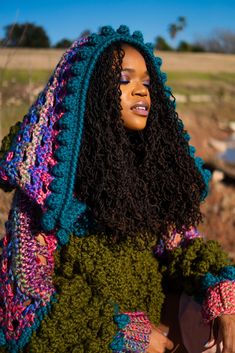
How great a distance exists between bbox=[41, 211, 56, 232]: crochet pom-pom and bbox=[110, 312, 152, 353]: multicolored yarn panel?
1.10 ft

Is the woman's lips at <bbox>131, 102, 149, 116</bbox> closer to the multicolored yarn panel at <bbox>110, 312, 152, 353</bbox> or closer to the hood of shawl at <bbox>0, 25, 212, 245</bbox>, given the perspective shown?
the hood of shawl at <bbox>0, 25, 212, 245</bbox>

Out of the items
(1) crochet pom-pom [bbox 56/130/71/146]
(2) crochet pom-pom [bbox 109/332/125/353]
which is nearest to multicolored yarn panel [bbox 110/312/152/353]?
(2) crochet pom-pom [bbox 109/332/125/353]

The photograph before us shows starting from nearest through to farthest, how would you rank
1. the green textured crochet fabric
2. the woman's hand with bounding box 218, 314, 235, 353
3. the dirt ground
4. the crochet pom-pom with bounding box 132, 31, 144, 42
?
the green textured crochet fabric
the woman's hand with bounding box 218, 314, 235, 353
the crochet pom-pom with bounding box 132, 31, 144, 42
the dirt ground

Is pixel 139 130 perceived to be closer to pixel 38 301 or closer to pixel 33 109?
pixel 33 109

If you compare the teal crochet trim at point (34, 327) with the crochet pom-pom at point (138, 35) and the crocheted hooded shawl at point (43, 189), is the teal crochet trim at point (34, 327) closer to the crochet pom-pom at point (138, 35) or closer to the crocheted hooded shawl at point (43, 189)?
the crocheted hooded shawl at point (43, 189)

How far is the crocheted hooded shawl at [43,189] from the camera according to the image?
1538 mm

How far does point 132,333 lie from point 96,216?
38cm

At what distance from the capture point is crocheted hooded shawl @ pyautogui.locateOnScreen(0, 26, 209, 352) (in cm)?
154

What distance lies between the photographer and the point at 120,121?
65.9 inches

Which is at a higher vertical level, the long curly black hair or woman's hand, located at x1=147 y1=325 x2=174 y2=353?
the long curly black hair

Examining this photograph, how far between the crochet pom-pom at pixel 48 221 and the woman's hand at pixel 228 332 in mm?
593

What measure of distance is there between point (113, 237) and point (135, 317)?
0.27 metres

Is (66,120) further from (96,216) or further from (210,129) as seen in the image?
(210,129)

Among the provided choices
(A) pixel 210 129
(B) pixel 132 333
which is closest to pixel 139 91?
(B) pixel 132 333
